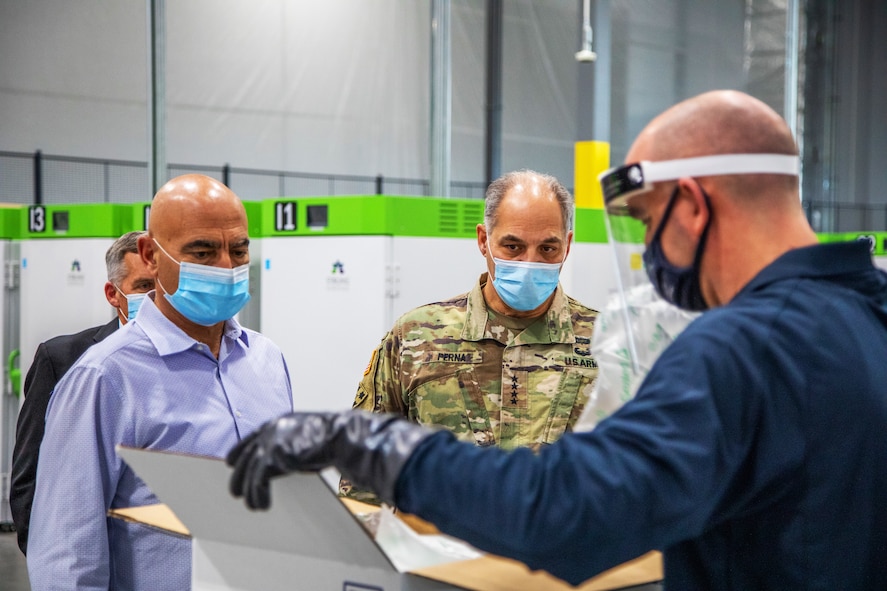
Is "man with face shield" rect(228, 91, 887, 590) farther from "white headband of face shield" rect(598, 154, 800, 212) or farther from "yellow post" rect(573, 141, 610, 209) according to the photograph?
"yellow post" rect(573, 141, 610, 209)

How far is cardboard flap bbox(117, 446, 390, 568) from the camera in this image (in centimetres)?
111

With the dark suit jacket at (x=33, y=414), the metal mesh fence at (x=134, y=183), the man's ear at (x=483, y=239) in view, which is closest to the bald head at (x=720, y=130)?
the man's ear at (x=483, y=239)

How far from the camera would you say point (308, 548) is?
121 cm

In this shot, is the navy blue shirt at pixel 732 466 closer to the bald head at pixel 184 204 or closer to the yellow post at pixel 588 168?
the bald head at pixel 184 204

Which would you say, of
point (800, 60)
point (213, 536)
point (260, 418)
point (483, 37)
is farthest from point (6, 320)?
point (800, 60)

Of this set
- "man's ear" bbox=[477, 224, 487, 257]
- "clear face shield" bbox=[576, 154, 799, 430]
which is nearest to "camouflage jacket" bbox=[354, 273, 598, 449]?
"man's ear" bbox=[477, 224, 487, 257]

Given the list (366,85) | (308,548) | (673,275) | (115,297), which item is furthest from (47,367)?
(366,85)

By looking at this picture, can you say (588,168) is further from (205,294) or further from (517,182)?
(205,294)

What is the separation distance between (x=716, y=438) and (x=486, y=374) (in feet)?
4.66

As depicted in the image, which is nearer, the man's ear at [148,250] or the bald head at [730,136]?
the bald head at [730,136]

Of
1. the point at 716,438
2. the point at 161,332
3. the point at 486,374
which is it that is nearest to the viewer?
the point at 716,438

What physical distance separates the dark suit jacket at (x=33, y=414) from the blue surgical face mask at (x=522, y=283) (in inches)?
57.2

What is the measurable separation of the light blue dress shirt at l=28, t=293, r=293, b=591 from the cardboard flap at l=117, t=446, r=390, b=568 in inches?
22.7

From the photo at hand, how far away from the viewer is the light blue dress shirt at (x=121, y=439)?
1.75m
